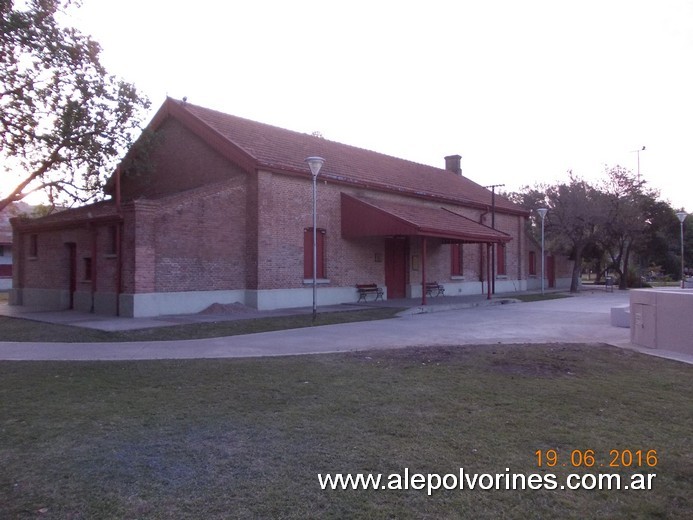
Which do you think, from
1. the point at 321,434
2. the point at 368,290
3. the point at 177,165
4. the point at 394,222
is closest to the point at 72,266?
the point at 177,165

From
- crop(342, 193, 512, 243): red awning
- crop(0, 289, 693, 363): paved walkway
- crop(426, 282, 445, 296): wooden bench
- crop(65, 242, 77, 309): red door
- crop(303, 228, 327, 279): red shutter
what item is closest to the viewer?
crop(0, 289, 693, 363): paved walkway

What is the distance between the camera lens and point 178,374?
27.2ft

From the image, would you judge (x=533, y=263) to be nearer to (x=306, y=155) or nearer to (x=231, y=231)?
(x=306, y=155)

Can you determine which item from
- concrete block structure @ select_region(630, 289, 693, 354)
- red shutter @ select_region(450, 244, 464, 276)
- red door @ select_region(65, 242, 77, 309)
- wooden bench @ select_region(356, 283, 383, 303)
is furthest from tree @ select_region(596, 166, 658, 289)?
red door @ select_region(65, 242, 77, 309)

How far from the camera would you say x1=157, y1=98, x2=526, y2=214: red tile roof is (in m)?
19.7

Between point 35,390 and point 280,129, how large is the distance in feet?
61.5

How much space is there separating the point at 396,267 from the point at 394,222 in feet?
14.8

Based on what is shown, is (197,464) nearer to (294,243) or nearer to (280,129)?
(294,243)

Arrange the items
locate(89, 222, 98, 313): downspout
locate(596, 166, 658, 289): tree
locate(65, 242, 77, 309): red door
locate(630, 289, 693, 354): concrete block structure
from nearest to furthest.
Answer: locate(630, 289, 693, 354): concrete block structure < locate(89, 222, 98, 313): downspout < locate(65, 242, 77, 309): red door < locate(596, 166, 658, 289): tree

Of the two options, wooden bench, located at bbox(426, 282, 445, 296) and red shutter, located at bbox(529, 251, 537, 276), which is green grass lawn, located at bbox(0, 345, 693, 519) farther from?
red shutter, located at bbox(529, 251, 537, 276)

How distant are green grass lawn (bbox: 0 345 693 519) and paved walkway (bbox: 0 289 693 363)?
4.42ft

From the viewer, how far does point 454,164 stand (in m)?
36.3

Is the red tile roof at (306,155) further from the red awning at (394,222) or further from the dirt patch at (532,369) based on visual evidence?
the dirt patch at (532,369)

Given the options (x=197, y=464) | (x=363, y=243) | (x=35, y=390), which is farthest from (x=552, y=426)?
(x=363, y=243)
